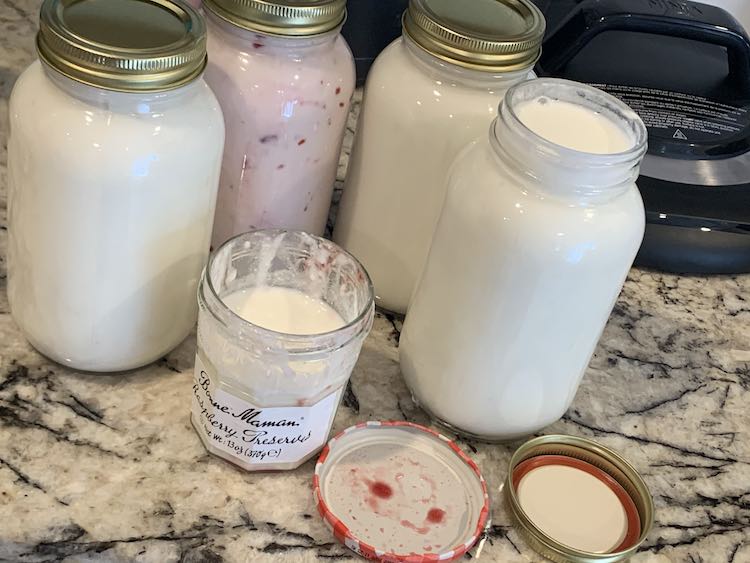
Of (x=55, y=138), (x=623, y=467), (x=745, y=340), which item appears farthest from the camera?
(x=745, y=340)

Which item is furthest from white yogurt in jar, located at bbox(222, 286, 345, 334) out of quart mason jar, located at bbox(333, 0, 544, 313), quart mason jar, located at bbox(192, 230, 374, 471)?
quart mason jar, located at bbox(333, 0, 544, 313)

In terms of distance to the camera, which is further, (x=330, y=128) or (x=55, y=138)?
(x=330, y=128)

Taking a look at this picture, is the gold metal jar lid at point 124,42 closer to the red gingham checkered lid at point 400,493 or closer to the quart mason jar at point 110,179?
the quart mason jar at point 110,179

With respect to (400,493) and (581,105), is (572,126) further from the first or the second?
(400,493)

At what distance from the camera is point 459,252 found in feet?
2.13

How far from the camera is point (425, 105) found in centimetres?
71

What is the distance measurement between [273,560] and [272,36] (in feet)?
1.14

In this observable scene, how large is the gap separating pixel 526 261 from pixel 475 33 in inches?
6.8

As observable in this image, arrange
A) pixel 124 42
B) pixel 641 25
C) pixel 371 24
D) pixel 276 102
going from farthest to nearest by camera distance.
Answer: pixel 371 24 < pixel 641 25 < pixel 276 102 < pixel 124 42

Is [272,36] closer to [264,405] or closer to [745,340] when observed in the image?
[264,405]

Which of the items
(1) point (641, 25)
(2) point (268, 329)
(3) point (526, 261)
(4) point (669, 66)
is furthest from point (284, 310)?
(4) point (669, 66)

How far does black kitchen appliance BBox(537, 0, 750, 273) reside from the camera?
2.94ft

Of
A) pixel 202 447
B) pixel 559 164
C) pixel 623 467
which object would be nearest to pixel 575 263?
pixel 559 164

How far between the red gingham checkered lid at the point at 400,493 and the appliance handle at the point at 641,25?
0.42 m
